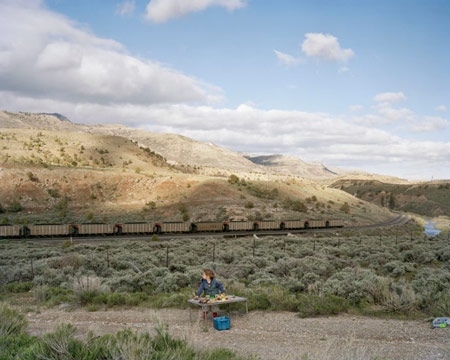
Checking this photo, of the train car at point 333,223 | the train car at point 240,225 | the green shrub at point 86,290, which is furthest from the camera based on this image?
the train car at point 333,223

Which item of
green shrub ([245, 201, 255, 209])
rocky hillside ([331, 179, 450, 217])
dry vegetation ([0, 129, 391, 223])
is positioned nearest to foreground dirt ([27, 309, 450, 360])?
dry vegetation ([0, 129, 391, 223])

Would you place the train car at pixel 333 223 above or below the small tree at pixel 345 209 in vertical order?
below

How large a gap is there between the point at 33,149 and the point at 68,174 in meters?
21.1

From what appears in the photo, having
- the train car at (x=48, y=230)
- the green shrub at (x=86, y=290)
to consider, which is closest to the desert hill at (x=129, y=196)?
the train car at (x=48, y=230)

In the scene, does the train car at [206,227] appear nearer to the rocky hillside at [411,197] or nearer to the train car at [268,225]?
the train car at [268,225]

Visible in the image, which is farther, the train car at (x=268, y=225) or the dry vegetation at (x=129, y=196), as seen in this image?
the dry vegetation at (x=129, y=196)

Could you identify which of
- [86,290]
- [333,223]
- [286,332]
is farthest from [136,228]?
[286,332]

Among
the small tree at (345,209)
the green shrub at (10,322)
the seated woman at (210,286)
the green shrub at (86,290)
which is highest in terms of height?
the seated woman at (210,286)

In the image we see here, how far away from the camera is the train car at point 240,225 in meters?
52.3

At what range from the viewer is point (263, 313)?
41.4ft

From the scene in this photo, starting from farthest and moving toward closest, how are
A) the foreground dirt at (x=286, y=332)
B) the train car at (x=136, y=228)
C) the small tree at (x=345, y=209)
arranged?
the small tree at (x=345, y=209), the train car at (x=136, y=228), the foreground dirt at (x=286, y=332)

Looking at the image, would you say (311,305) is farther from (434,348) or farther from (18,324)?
(18,324)

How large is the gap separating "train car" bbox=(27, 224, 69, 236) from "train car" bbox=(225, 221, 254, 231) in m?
20.9

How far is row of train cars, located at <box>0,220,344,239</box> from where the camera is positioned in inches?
1672
